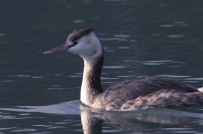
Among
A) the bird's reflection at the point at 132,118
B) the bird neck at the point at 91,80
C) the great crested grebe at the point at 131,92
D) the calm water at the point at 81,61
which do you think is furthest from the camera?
the bird neck at the point at 91,80

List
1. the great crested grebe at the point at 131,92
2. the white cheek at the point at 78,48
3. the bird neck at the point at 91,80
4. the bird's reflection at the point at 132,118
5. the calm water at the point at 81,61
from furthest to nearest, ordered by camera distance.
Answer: the bird neck at the point at 91,80, the white cheek at the point at 78,48, the great crested grebe at the point at 131,92, the calm water at the point at 81,61, the bird's reflection at the point at 132,118

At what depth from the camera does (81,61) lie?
20.1m

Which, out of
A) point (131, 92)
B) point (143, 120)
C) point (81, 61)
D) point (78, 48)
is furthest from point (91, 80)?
point (81, 61)

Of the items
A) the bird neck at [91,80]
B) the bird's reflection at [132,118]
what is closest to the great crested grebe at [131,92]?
the bird neck at [91,80]

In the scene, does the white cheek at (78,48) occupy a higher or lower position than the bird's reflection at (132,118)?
higher

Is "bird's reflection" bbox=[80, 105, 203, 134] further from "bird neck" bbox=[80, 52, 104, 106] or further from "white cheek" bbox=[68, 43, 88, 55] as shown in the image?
"white cheek" bbox=[68, 43, 88, 55]

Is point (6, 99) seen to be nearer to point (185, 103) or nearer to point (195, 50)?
point (185, 103)

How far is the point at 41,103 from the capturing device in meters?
15.9

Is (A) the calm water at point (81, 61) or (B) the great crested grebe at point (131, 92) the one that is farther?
(B) the great crested grebe at point (131, 92)

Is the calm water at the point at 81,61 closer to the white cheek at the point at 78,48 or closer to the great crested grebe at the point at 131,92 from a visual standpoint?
the great crested grebe at the point at 131,92

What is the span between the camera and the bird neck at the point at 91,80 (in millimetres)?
15859

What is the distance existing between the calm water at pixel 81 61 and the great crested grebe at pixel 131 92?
0.20 metres

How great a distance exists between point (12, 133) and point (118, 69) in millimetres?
5378

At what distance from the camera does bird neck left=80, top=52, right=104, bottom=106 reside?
1586 cm
